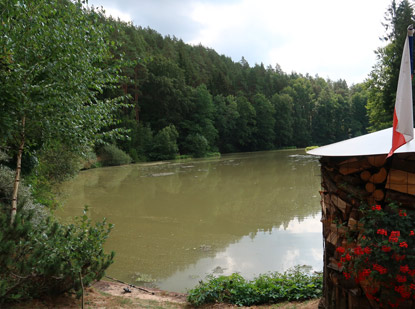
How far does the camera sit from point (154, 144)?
4122cm

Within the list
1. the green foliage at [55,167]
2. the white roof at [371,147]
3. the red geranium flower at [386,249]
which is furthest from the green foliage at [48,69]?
the green foliage at [55,167]

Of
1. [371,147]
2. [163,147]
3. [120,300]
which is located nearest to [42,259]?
[120,300]

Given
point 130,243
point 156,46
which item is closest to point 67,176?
point 130,243

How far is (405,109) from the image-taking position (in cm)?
272

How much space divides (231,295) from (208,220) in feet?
19.2

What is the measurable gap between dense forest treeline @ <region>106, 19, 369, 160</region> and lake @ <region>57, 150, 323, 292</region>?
1786cm

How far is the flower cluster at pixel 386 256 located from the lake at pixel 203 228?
6.30ft

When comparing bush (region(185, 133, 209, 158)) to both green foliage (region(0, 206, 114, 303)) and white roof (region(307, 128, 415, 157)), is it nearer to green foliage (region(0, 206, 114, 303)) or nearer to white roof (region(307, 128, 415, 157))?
green foliage (region(0, 206, 114, 303))

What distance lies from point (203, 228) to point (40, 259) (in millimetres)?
6729

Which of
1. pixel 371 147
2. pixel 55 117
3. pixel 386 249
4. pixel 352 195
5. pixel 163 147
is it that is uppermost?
pixel 163 147

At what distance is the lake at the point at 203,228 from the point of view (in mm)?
A: 7055

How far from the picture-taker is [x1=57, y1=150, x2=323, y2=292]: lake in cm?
705

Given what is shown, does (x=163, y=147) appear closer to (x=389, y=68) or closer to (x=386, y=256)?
(x=389, y=68)

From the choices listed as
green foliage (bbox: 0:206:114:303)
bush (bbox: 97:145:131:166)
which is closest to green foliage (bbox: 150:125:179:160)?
bush (bbox: 97:145:131:166)
